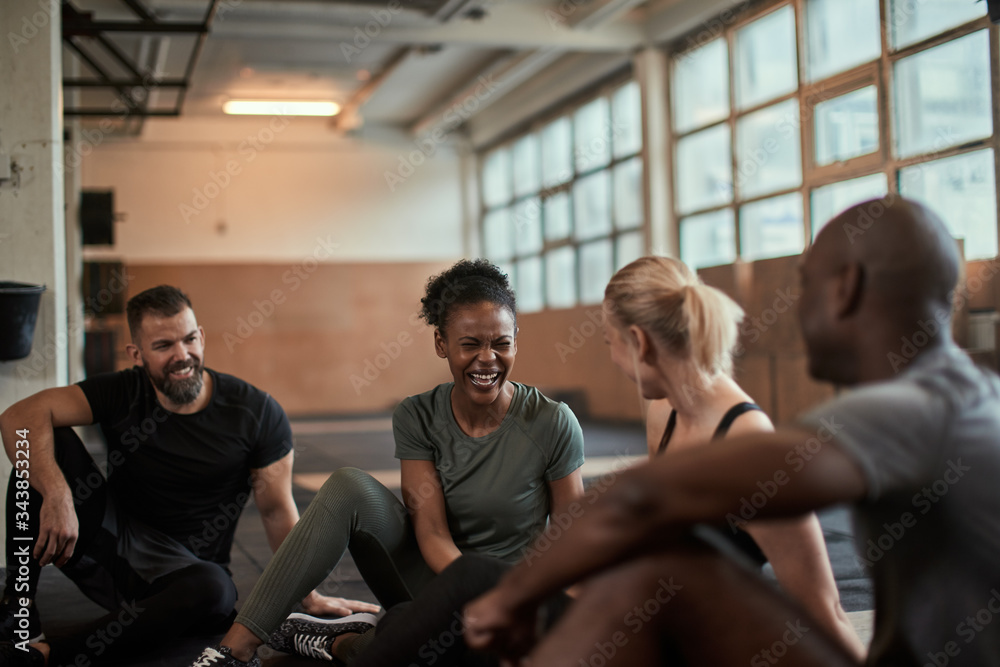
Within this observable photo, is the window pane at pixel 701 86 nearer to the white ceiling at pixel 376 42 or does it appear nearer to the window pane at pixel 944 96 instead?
the white ceiling at pixel 376 42

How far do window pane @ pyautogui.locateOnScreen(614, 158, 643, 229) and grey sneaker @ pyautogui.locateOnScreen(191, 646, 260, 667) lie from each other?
26.2ft

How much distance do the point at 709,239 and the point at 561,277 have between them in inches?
118

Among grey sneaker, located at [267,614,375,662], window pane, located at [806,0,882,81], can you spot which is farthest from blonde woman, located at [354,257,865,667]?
window pane, located at [806,0,882,81]

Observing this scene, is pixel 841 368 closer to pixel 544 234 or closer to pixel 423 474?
pixel 423 474

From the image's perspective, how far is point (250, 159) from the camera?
41.1ft

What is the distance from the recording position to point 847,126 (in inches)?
264

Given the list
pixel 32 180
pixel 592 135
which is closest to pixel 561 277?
pixel 592 135

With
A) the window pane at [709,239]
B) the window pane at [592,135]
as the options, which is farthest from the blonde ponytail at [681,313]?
the window pane at [592,135]

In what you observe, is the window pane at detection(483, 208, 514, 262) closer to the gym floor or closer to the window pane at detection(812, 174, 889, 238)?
the gym floor

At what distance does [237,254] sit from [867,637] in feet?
37.4

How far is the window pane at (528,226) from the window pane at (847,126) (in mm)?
4978

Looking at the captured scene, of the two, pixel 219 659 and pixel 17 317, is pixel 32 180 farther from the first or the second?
pixel 219 659

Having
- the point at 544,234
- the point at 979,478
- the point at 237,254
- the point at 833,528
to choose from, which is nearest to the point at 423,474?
the point at 979,478

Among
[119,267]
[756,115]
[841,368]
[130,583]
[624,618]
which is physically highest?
[756,115]
